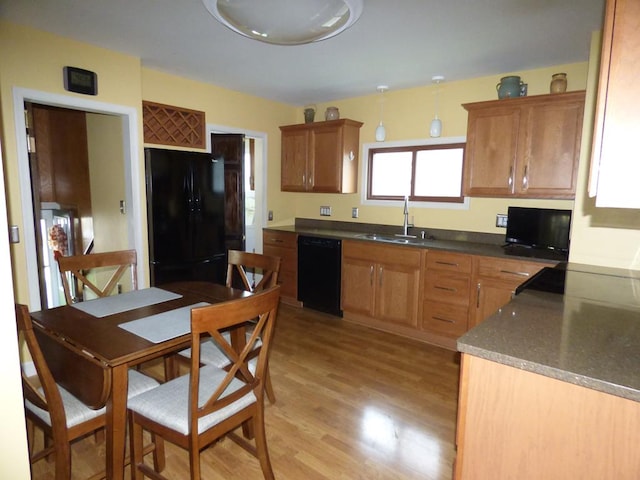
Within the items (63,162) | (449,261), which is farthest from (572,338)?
(63,162)

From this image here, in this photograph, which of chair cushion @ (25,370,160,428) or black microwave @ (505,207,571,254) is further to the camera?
black microwave @ (505,207,571,254)

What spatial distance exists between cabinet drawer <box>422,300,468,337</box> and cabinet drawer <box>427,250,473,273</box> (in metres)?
0.32

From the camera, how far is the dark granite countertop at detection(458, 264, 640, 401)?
39.4 inches

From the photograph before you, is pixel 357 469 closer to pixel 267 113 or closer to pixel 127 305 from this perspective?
pixel 127 305

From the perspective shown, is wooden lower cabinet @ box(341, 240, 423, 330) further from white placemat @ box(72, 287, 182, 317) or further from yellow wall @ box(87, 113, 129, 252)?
yellow wall @ box(87, 113, 129, 252)

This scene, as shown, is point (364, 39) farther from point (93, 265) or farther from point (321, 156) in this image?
point (93, 265)

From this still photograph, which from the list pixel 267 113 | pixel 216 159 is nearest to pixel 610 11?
pixel 216 159

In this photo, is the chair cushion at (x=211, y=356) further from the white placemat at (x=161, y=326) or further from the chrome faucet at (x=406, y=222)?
the chrome faucet at (x=406, y=222)

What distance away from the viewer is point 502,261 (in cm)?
296

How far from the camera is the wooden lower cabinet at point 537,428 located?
99 centimetres

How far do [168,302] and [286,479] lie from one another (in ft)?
3.59

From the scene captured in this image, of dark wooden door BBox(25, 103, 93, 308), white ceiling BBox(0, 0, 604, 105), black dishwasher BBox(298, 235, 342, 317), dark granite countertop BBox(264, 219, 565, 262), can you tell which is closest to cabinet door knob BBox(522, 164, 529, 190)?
dark granite countertop BBox(264, 219, 565, 262)

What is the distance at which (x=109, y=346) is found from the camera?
4.90 feet

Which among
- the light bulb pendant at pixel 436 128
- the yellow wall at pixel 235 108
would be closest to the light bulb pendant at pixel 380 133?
the light bulb pendant at pixel 436 128
